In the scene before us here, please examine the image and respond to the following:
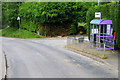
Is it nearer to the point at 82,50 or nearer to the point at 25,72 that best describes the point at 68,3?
the point at 82,50

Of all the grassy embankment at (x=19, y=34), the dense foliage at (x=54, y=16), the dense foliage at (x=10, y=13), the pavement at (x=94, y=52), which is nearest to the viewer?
the pavement at (x=94, y=52)

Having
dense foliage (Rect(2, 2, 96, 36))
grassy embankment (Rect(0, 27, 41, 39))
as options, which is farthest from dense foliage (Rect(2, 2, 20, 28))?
dense foliage (Rect(2, 2, 96, 36))

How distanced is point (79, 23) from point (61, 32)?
321 cm

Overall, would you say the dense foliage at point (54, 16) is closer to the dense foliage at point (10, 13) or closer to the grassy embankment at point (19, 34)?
the grassy embankment at point (19, 34)

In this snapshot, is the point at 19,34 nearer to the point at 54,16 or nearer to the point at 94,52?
the point at 54,16

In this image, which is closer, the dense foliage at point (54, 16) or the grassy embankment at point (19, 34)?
the dense foliage at point (54, 16)

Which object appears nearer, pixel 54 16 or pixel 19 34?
pixel 54 16

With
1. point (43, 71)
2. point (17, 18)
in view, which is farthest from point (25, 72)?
point (17, 18)

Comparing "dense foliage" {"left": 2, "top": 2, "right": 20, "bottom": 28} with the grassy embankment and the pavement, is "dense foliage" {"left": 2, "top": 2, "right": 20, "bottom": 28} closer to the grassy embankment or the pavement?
the grassy embankment

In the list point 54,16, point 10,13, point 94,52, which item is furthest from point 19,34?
point 94,52

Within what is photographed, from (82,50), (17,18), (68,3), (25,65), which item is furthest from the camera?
(17,18)

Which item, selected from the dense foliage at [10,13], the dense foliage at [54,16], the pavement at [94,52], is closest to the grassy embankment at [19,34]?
the dense foliage at [54,16]

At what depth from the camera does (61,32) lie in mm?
29781

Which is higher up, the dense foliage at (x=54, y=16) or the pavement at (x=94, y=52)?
the dense foliage at (x=54, y=16)
